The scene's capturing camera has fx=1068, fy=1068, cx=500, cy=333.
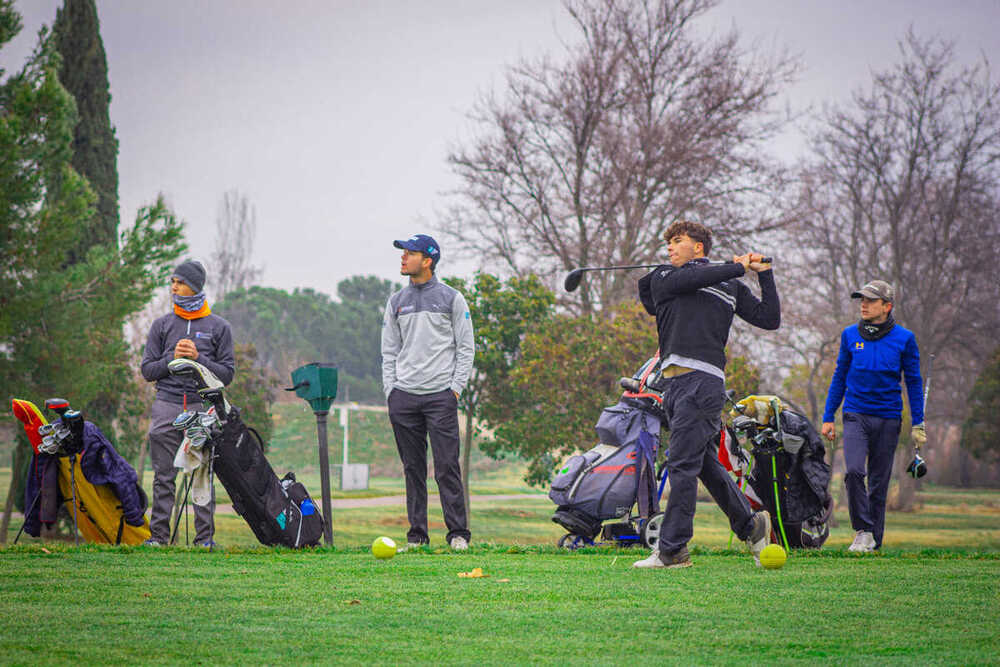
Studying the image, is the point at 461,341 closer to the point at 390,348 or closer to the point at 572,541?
the point at 390,348

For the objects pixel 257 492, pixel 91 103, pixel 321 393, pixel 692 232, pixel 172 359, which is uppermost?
pixel 91 103

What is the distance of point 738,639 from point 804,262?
107 feet

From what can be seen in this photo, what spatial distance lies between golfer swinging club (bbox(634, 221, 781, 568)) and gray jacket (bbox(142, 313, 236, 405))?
3537mm

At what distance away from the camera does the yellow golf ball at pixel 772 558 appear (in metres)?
6.02

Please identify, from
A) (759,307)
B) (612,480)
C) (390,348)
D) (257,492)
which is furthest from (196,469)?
(759,307)

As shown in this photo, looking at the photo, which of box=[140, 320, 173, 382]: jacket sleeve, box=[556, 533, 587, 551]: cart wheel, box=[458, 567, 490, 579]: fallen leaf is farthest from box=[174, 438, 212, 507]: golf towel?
box=[556, 533, 587, 551]: cart wheel

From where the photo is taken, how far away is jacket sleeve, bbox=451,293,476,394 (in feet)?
26.0

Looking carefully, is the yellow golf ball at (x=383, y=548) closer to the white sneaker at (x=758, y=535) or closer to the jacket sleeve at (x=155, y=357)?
the white sneaker at (x=758, y=535)

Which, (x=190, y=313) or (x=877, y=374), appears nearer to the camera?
(x=877, y=374)

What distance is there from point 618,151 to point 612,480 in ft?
62.3

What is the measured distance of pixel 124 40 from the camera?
30125 mm

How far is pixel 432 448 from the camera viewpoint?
7.83 m

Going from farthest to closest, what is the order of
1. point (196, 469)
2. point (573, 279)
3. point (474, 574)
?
point (573, 279) < point (196, 469) < point (474, 574)

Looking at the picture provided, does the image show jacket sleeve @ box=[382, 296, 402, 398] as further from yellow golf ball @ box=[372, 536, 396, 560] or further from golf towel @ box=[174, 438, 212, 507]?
yellow golf ball @ box=[372, 536, 396, 560]
